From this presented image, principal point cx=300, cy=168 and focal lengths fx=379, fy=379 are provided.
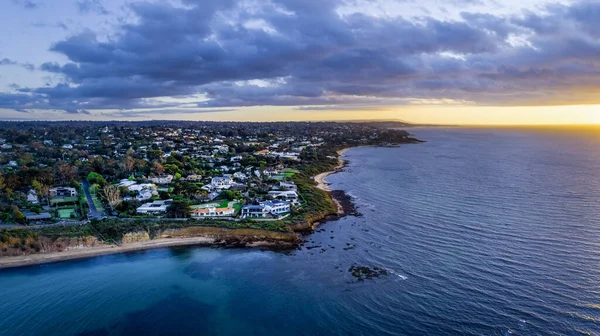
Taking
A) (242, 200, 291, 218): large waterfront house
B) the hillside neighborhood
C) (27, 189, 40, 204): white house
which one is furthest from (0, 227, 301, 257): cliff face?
(27, 189, 40, 204): white house

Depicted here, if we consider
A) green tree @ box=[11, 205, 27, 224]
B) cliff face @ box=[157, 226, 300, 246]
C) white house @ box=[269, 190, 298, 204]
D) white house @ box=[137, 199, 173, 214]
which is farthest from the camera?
white house @ box=[269, 190, 298, 204]

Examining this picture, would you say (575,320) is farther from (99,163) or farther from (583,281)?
(99,163)

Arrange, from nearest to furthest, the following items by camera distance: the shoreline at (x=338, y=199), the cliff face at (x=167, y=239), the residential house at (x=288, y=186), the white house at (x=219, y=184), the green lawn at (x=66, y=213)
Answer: the cliff face at (x=167, y=239) < the green lawn at (x=66, y=213) < the shoreline at (x=338, y=199) < the white house at (x=219, y=184) < the residential house at (x=288, y=186)

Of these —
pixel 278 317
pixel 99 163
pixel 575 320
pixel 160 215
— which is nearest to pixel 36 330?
pixel 278 317

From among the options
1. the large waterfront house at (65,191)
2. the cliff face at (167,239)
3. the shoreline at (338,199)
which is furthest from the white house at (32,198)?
the shoreline at (338,199)

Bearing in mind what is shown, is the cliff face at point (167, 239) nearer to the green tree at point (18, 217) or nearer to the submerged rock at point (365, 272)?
the green tree at point (18, 217)

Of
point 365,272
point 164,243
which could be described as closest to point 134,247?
point 164,243

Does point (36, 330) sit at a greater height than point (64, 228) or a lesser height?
lesser

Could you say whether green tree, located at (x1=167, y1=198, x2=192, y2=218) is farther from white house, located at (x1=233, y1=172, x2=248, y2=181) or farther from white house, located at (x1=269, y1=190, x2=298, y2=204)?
white house, located at (x1=233, y1=172, x2=248, y2=181)

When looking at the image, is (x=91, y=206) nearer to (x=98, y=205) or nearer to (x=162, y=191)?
(x=98, y=205)
